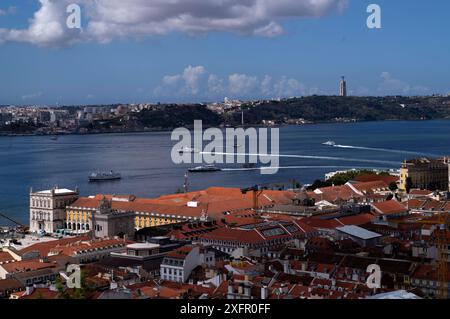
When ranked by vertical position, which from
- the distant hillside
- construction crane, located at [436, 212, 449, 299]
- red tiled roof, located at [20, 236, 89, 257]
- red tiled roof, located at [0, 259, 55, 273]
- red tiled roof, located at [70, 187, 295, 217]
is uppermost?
the distant hillside

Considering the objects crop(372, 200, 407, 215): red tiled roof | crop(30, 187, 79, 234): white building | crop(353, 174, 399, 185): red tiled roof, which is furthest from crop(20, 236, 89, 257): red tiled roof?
crop(353, 174, 399, 185): red tiled roof

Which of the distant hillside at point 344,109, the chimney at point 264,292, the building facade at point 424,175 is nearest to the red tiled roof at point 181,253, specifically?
the chimney at point 264,292

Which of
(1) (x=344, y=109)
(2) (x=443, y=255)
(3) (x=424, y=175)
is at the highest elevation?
(1) (x=344, y=109)

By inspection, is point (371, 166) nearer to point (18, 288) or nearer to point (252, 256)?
point (252, 256)

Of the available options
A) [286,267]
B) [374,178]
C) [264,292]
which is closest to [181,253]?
[286,267]

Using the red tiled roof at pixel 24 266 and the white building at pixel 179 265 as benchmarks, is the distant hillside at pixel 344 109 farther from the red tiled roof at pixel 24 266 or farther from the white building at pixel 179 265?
the white building at pixel 179 265

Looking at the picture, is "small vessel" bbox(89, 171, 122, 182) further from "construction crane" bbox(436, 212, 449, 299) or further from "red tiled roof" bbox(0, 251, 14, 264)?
"construction crane" bbox(436, 212, 449, 299)

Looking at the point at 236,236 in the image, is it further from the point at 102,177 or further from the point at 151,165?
the point at 151,165
